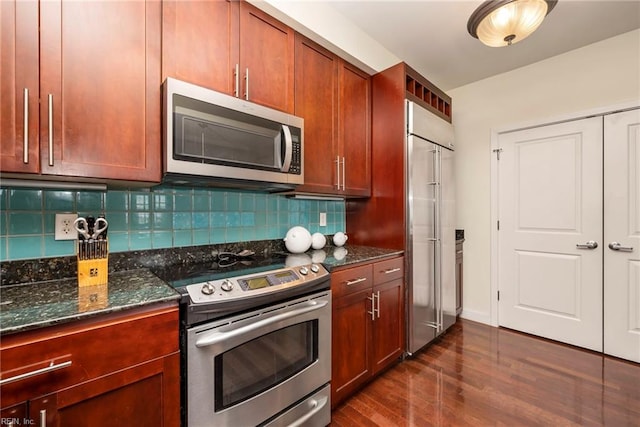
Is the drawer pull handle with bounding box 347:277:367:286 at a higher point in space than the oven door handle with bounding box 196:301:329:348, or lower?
higher

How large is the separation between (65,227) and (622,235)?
3.86 meters

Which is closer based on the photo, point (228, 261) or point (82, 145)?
point (82, 145)

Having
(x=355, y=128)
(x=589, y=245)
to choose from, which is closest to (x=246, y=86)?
(x=355, y=128)

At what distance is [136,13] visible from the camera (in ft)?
4.04

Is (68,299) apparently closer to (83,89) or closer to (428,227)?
(83,89)

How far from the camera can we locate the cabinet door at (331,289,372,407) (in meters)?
1.69

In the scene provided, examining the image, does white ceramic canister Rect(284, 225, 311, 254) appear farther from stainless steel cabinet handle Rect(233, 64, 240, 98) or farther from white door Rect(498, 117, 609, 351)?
white door Rect(498, 117, 609, 351)

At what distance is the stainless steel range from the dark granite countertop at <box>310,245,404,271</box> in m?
0.18

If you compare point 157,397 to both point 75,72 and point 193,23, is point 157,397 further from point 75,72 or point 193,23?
point 193,23

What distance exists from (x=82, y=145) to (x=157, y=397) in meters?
1.01

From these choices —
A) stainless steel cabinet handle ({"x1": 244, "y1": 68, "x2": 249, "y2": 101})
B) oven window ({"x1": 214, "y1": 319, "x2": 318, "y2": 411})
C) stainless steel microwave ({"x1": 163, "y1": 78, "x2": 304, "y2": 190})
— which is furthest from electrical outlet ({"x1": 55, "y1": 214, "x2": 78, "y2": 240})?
stainless steel cabinet handle ({"x1": 244, "y1": 68, "x2": 249, "y2": 101})

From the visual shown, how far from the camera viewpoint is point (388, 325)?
6.85 ft

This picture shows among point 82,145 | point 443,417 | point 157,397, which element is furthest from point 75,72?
point 443,417

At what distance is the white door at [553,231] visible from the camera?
96.7 inches
